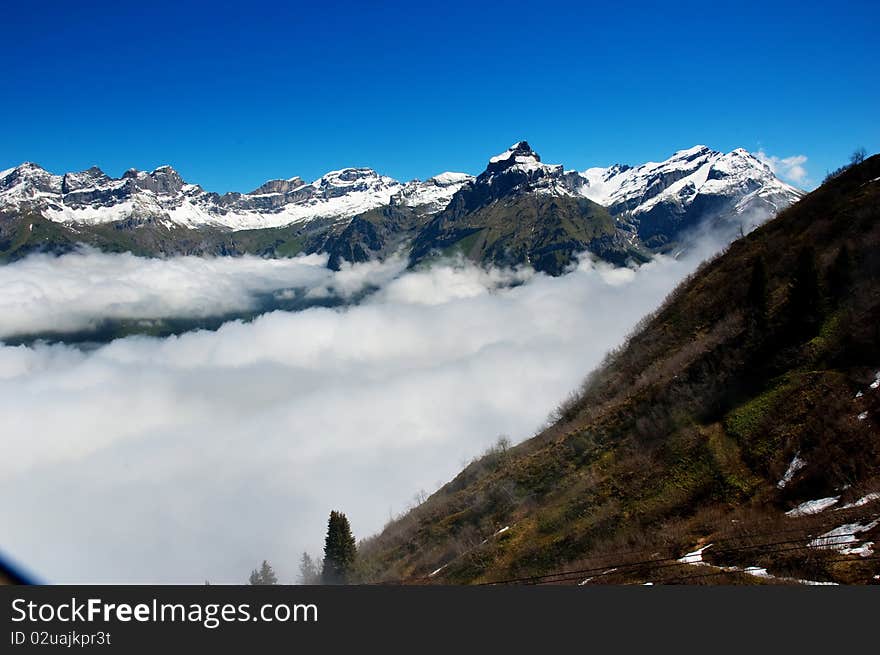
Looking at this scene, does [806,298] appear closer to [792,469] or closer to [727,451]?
[727,451]

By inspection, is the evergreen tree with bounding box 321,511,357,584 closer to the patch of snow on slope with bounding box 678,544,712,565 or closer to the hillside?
the hillside

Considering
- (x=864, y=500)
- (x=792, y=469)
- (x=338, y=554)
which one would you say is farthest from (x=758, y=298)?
(x=338, y=554)

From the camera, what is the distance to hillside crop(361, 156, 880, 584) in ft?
107

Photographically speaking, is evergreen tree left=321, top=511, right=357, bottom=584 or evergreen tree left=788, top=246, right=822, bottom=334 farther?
evergreen tree left=321, top=511, right=357, bottom=584

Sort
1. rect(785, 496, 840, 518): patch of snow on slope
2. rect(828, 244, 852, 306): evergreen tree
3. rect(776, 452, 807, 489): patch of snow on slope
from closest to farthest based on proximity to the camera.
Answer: rect(785, 496, 840, 518): patch of snow on slope → rect(776, 452, 807, 489): patch of snow on slope → rect(828, 244, 852, 306): evergreen tree

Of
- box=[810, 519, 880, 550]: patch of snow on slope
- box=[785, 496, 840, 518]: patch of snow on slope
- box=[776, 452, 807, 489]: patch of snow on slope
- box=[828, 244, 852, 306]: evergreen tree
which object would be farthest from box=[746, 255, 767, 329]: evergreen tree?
box=[810, 519, 880, 550]: patch of snow on slope

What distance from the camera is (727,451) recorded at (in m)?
47.8

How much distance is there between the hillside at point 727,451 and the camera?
32656 millimetres

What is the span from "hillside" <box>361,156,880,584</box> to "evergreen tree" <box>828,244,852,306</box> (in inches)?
7.0

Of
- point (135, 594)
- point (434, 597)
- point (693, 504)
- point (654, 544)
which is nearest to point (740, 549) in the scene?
point (654, 544)

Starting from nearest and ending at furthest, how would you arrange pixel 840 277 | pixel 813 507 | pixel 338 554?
pixel 813 507 < pixel 840 277 < pixel 338 554

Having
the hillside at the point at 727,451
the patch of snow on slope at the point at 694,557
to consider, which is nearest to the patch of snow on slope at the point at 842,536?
the hillside at the point at 727,451

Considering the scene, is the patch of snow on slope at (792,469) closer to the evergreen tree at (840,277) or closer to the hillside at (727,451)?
the hillside at (727,451)

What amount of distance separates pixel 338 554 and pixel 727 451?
212ft
